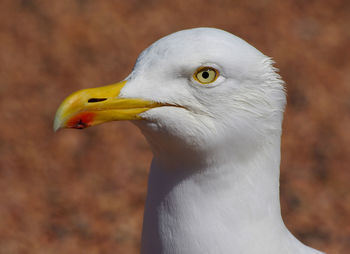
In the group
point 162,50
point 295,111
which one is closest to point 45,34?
point 295,111

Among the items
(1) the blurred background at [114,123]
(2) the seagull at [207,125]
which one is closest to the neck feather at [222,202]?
(2) the seagull at [207,125]

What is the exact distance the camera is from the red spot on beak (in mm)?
2133

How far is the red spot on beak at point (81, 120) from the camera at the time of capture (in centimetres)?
213

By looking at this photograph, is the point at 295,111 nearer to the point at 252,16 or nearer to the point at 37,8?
the point at 252,16

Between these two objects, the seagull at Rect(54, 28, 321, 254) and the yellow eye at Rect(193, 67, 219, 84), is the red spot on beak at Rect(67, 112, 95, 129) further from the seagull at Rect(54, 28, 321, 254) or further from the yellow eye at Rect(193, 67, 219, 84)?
the yellow eye at Rect(193, 67, 219, 84)

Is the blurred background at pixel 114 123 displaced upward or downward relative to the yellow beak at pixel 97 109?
downward

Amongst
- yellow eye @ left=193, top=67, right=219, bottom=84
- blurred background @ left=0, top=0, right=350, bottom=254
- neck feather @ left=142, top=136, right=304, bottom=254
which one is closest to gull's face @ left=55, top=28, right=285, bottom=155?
yellow eye @ left=193, top=67, right=219, bottom=84

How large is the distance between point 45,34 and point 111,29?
0.96 meters

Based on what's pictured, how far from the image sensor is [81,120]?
2143 mm

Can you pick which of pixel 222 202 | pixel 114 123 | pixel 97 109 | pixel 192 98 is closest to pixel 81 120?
pixel 97 109

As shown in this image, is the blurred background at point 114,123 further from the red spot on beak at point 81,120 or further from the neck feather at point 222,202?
the red spot on beak at point 81,120

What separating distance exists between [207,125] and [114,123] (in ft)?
13.6

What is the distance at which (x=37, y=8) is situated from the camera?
7.52 m

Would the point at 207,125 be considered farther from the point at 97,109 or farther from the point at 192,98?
the point at 97,109
